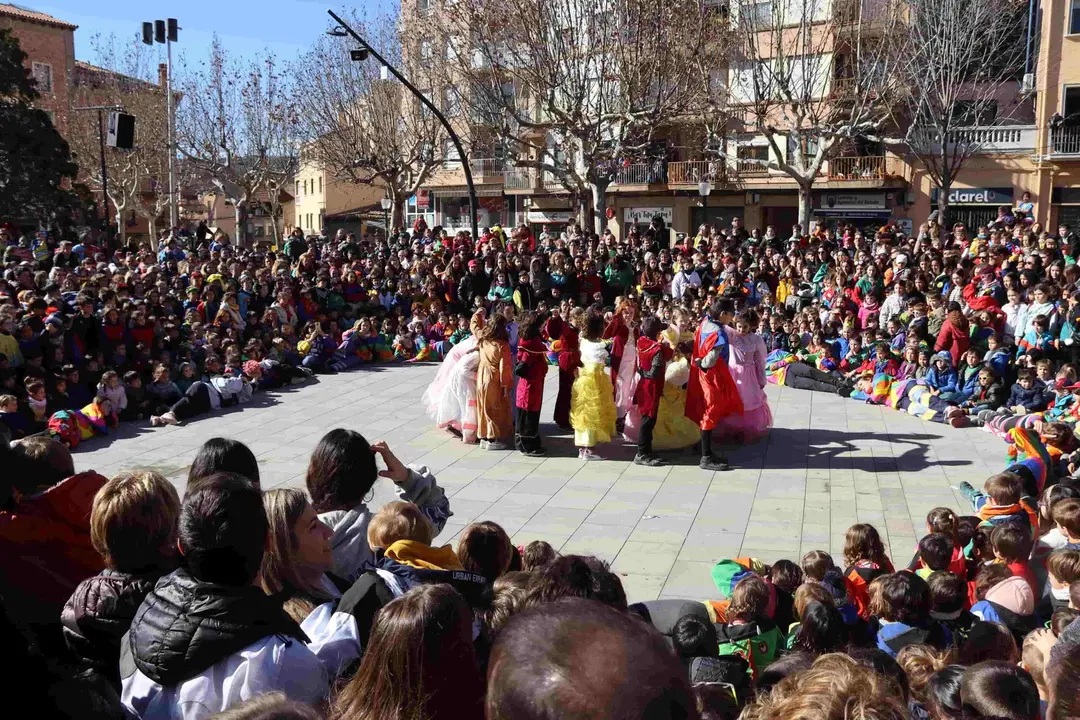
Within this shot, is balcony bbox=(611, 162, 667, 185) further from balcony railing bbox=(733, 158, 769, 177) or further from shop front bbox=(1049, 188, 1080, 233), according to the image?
shop front bbox=(1049, 188, 1080, 233)

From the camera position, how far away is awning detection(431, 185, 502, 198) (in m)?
43.2

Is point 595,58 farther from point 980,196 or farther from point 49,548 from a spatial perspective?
point 49,548

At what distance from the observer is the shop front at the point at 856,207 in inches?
1255

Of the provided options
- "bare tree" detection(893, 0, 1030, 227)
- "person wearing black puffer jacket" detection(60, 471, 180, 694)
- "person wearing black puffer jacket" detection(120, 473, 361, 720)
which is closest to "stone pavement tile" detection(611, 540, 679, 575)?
"person wearing black puffer jacket" detection(60, 471, 180, 694)

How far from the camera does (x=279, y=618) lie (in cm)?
257

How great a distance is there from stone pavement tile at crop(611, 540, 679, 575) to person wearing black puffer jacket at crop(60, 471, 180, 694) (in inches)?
169

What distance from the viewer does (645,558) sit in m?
7.16

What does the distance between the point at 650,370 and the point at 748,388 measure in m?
1.42

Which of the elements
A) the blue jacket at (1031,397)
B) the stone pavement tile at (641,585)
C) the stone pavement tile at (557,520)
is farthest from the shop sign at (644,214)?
the stone pavement tile at (641,585)

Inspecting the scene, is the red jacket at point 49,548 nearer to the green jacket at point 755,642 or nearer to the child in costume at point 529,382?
the green jacket at point 755,642

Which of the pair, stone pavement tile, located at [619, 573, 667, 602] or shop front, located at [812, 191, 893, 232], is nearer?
stone pavement tile, located at [619, 573, 667, 602]

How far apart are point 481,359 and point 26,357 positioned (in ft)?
18.8

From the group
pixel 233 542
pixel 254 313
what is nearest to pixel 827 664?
pixel 233 542

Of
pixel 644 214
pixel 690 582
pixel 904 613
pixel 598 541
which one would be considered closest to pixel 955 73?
pixel 644 214
